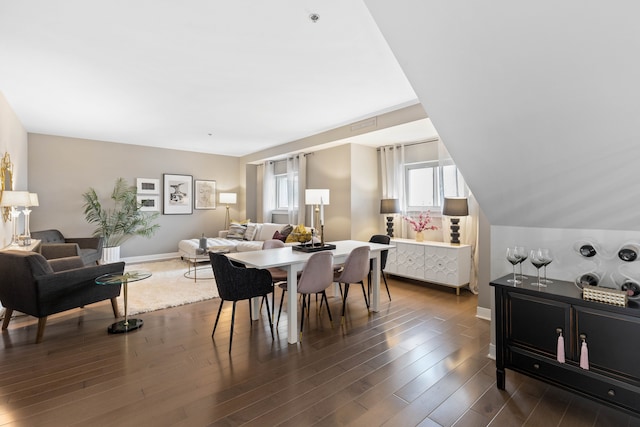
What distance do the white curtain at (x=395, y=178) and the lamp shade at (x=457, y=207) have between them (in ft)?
3.71

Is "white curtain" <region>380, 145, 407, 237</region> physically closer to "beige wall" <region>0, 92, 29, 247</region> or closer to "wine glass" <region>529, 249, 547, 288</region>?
"wine glass" <region>529, 249, 547, 288</region>

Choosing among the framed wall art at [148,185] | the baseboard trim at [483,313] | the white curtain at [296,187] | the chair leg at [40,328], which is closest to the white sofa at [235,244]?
the white curtain at [296,187]

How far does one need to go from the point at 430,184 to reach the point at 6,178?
20.4 feet

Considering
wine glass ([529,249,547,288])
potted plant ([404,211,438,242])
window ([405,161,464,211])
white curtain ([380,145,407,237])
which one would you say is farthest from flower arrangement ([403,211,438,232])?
wine glass ([529,249,547,288])

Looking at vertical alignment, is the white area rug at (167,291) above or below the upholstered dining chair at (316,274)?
below

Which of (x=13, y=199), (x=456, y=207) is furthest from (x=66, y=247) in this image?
(x=456, y=207)

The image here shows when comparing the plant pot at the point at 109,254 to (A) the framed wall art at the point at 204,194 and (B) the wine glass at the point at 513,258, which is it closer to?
(A) the framed wall art at the point at 204,194

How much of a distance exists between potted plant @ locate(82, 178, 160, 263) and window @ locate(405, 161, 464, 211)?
575 centimetres

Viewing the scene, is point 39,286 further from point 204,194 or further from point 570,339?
point 204,194

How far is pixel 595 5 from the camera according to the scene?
110 centimetres

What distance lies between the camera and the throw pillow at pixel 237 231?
7.17m

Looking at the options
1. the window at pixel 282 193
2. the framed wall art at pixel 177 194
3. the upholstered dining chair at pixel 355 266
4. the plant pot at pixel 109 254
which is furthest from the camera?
the window at pixel 282 193

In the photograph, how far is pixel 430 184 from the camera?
5188mm

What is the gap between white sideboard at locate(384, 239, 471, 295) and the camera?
14.0 ft
